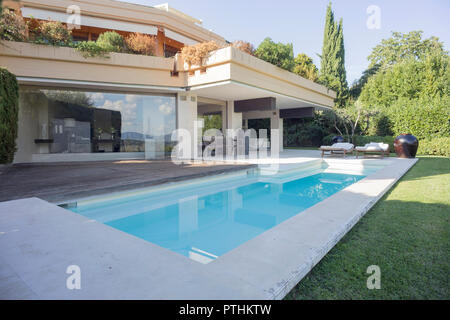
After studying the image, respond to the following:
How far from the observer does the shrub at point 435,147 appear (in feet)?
42.9

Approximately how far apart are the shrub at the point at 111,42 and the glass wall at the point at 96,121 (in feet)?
5.90

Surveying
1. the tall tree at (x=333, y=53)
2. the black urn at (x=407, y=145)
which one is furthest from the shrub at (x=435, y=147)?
the tall tree at (x=333, y=53)

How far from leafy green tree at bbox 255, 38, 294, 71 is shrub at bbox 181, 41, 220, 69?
2.39 m

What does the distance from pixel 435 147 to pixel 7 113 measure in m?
18.6

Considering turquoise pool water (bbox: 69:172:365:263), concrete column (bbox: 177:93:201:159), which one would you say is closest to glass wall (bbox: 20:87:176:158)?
concrete column (bbox: 177:93:201:159)

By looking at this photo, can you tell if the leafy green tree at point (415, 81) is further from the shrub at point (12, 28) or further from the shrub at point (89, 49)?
the shrub at point (12, 28)

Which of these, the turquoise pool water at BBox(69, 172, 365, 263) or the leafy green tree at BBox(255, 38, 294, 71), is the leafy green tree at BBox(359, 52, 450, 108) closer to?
the leafy green tree at BBox(255, 38, 294, 71)

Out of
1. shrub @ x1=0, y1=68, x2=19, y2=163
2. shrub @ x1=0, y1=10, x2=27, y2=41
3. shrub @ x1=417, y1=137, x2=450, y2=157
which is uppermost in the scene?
shrub @ x1=0, y1=10, x2=27, y2=41

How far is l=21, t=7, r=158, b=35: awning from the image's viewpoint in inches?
418

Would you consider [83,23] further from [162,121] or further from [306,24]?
[306,24]

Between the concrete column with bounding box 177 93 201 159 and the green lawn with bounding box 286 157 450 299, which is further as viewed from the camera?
the concrete column with bounding box 177 93 201 159

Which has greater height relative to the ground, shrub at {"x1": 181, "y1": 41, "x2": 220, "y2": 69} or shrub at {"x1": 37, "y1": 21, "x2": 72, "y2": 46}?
shrub at {"x1": 37, "y1": 21, "x2": 72, "y2": 46}

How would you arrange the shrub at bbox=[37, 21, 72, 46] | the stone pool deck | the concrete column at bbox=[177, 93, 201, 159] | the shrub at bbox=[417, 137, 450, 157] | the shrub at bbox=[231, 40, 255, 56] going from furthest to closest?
the shrub at bbox=[417, 137, 450, 157] → the concrete column at bbox=[177, 93, 201, 159] → the shrub at bbox=[231, 40, 255, 56] → the shrub at bbox=[37, 21, 72, 46] → the stone pool deck

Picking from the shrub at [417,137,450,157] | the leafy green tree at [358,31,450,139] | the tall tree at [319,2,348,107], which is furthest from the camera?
the tall tree at [319,2,348,107]
